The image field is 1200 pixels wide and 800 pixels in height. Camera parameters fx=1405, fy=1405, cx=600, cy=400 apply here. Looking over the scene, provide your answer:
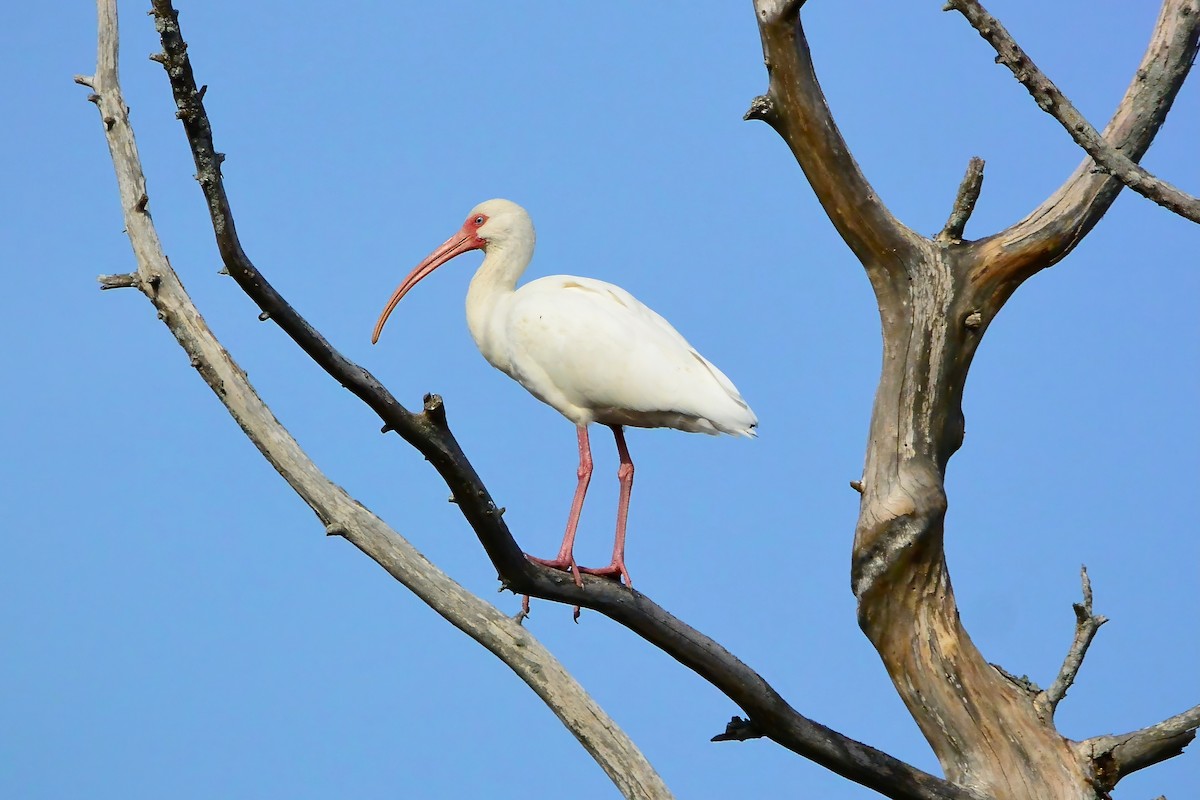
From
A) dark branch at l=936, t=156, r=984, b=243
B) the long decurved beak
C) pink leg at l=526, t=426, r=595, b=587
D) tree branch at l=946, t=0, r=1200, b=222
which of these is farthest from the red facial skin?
tree branch at l=946, t=0, r=1200, b=222

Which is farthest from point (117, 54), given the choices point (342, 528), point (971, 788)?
point (971, 788)

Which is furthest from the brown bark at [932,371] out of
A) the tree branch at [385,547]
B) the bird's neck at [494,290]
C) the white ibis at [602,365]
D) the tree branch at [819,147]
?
the bird's neck at [494,290]

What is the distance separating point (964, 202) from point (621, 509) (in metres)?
2.06

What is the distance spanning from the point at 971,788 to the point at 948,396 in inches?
64.3

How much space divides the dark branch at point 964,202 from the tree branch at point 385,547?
8.22ft

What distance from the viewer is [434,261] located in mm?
7914

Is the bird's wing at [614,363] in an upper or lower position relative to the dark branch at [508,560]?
upper

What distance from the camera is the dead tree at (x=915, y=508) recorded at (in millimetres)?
5660

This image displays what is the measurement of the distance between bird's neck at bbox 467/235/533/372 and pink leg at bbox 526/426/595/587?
2.32ft

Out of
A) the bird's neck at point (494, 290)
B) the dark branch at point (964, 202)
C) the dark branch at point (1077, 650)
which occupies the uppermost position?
the bird's neck at point (494, 290)

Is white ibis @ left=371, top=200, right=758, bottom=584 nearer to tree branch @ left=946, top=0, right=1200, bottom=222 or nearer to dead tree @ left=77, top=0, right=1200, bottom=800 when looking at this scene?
dead tree @ left=77, top=0, right=1200, bottom=800

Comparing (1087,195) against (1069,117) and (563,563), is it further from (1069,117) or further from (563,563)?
(563,563)

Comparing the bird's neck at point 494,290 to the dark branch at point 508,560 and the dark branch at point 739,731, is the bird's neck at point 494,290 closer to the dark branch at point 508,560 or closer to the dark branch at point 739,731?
the dark branch at point 508,560

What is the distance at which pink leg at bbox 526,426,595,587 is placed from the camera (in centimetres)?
559
